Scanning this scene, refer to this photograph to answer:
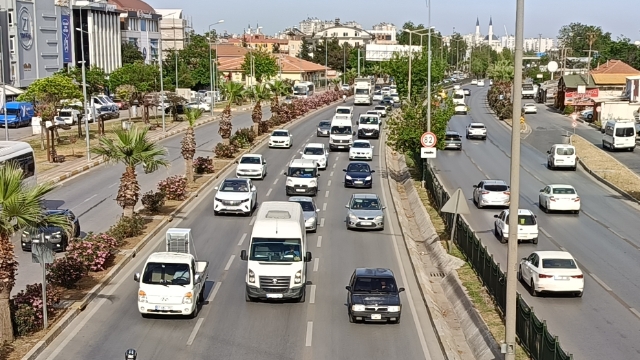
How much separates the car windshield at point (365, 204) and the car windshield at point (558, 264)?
37.2ft

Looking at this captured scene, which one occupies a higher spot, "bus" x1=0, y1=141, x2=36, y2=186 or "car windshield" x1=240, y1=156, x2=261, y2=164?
"bus" x1=0, y1=141, x2=36, y2=186

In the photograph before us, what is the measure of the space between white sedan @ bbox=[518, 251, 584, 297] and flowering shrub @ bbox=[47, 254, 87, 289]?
1382 centimetres

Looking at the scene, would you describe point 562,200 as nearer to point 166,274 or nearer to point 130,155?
point 130,155

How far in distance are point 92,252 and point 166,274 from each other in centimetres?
511

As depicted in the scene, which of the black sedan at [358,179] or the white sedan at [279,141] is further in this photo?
the white sedan at [279,141]

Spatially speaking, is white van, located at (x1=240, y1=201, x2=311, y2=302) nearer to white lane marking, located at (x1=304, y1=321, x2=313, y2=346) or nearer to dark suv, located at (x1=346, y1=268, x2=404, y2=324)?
white lane marking, located at (x1=304, y1=321, x2=313, y2=346)

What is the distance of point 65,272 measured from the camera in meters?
24.5

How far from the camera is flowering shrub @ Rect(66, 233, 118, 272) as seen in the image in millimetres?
25797

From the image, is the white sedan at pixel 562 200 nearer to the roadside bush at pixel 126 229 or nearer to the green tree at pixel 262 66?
the roadside bush at pixel 126 229

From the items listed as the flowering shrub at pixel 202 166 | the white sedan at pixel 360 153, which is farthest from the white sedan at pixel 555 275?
the white sedan at pixel 360 153

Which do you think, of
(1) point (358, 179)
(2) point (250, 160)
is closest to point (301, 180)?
(1) point (358, 179)

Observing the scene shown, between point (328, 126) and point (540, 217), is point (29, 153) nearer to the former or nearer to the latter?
point (540, 217)

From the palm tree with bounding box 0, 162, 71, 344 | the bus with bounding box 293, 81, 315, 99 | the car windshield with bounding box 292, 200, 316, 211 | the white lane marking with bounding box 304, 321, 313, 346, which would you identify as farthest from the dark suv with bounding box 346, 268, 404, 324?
the bus with bounding box 293, 81, 315, 99

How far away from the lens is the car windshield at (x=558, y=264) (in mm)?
24969
